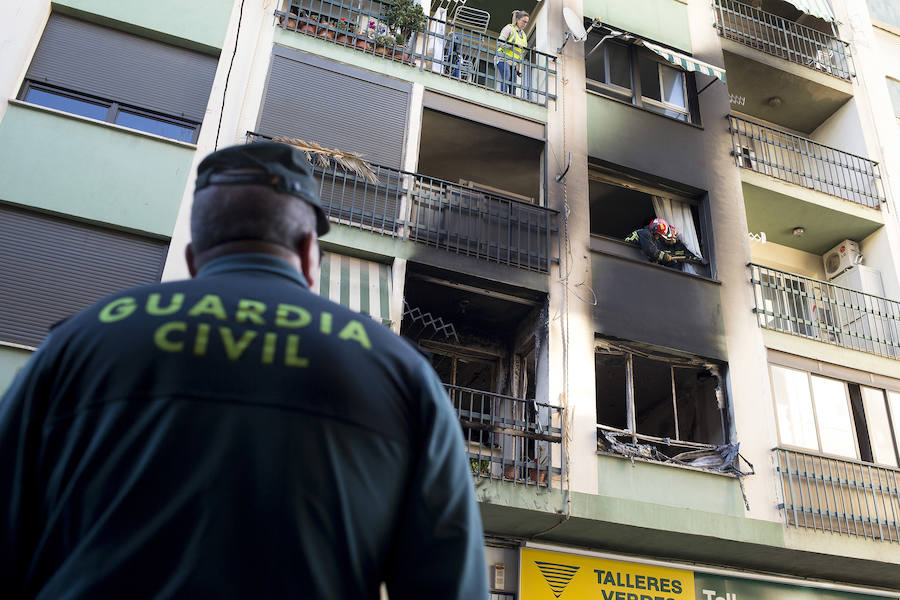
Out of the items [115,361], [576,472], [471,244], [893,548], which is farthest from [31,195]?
[893,548]

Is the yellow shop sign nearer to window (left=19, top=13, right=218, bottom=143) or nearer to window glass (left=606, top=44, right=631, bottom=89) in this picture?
window (left=19, top=13, right=218, bottom=143)

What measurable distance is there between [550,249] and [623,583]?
201 inches

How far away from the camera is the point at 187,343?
5.00ft

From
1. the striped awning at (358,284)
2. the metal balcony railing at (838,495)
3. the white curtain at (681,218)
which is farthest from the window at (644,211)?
the striped awning at (358,284)

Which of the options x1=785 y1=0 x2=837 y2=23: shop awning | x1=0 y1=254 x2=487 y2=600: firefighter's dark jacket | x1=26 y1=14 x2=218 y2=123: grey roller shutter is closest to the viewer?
x1=0 y1=254 x2=487 y2=600: firefighter's dark jacket

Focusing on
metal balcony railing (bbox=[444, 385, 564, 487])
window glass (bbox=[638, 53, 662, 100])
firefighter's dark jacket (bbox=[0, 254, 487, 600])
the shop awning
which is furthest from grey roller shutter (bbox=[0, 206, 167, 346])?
the shop awning

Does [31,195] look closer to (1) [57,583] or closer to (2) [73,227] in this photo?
(2) [73,227]

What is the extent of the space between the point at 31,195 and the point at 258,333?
9894 millimetres

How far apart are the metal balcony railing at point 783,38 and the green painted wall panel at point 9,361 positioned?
14.5 m

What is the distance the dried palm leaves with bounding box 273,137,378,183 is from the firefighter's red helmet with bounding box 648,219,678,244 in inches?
196

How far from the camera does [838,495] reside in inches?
468

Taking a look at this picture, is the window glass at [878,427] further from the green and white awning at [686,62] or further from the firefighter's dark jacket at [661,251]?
the green and white awning at [686,62]

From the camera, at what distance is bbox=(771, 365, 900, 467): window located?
1250cm

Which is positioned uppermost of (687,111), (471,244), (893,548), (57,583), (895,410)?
(687,111)
